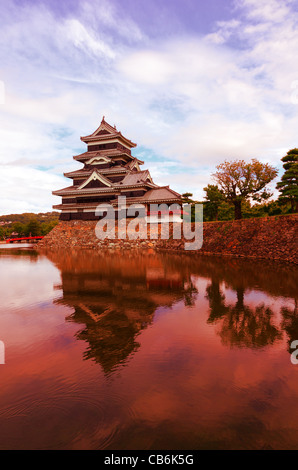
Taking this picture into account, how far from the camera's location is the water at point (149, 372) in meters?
2.82

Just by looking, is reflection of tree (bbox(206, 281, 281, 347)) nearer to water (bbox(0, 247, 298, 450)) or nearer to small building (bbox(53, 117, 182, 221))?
water (bbox(0, 247, 298, 450))

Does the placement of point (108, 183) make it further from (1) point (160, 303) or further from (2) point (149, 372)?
(2) point (149, 372)

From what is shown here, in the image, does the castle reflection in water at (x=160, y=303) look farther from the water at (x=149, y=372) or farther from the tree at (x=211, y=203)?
the tree at (x=211, y=203)

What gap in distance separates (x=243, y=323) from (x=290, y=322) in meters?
1.23

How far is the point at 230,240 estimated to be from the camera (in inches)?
874

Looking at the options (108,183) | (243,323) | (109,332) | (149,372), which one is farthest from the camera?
(108,183)

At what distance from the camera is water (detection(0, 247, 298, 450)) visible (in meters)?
2.82

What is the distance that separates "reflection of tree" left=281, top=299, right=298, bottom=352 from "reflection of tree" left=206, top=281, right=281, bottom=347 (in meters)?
0.24

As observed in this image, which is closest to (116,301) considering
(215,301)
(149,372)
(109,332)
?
(109,332)

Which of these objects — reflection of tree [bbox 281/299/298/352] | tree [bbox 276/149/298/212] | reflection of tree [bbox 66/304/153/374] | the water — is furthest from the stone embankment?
reflection of tree [bbox 66/304/153/374]

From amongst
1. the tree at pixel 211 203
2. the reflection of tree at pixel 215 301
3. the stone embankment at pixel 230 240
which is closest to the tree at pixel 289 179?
the stone embankment at pixel 230 240

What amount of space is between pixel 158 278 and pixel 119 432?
9040mm

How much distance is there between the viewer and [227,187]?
2388 cm

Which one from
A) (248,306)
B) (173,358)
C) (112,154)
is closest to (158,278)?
(248,306)
